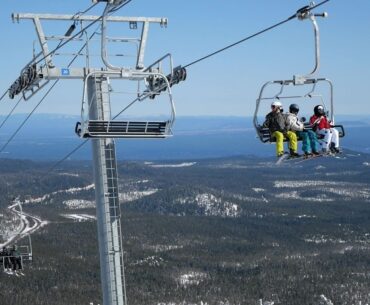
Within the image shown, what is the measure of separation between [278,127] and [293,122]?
64 centimetres

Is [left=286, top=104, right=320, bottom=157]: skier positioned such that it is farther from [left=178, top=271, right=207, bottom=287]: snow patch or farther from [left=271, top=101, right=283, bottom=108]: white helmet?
[left=178, top=271, right=207, bottom=287]: snow patch

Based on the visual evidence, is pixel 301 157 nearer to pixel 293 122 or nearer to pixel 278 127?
pixel 278 127

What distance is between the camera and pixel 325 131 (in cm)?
1983

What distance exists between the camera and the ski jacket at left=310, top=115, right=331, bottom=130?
19.9 m

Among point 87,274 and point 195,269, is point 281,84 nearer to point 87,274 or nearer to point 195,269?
point 87,274

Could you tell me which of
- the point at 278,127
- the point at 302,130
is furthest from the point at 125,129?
the point at 302,130

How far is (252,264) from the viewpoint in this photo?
7805 inches

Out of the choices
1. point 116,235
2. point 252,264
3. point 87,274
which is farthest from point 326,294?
point 116,235

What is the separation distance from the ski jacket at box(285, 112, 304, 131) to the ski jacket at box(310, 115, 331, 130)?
15.5 inches

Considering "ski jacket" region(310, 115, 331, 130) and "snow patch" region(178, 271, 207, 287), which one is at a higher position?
"ski jacket" region(310, 115, 331, 130)

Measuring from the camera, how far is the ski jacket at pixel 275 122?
64.4 feet

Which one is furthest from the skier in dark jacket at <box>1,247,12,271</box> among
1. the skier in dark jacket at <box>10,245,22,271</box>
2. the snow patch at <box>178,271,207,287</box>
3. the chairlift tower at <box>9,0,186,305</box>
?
the snow patch at <box>178,271,207,287</box>

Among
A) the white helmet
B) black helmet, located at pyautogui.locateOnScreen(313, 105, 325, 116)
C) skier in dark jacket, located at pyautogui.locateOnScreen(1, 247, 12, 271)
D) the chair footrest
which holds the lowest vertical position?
skier in dark jacket, located at pyautogui.locateOnScreen(1, 247, 12, 271)

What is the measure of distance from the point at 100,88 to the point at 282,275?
568 feet
